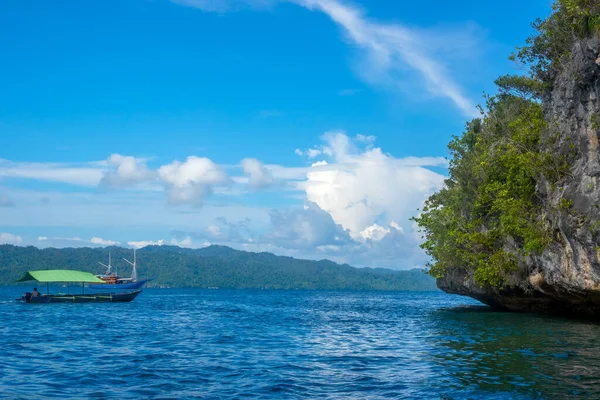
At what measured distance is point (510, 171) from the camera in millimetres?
37844

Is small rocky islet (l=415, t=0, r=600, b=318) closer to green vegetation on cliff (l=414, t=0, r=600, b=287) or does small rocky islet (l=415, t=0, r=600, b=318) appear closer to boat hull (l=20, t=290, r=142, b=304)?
green vegetation on cliff (l=414, t=0, r=600, b=287)

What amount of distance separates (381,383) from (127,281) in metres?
117

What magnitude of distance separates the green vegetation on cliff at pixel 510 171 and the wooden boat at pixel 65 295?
43.8 metres

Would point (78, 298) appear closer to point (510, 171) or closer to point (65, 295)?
point (65, 295)

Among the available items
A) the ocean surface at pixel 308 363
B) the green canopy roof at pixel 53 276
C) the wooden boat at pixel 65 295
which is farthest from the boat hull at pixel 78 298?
the ocean surface at pixel 308 363

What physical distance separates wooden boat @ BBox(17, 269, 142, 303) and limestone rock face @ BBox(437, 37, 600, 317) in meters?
50.8

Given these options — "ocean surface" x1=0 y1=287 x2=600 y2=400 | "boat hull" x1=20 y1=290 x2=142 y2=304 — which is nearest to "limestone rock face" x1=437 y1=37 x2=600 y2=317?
"ocean surface" x1=0 y1=287 x2=600 y2=400

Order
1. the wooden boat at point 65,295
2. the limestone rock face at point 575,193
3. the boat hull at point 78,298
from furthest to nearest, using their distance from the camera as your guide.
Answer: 1. the boat hull at point 78,298
2. the wooden boat at point 65,295
3. the limestone rock face at point 575,193

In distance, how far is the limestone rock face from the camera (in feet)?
94.2

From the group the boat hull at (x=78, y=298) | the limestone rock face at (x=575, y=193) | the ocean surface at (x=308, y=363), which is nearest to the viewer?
the ocean surface at (x=308, y=363)

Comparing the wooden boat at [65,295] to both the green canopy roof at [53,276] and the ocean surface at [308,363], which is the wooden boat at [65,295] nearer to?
the green canopy roof at [53,276]

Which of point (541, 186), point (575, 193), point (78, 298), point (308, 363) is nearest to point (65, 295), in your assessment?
point (78, 298)

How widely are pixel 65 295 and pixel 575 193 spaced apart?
202 feet

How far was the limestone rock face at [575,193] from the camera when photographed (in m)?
28.7
